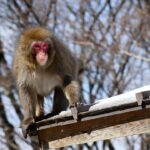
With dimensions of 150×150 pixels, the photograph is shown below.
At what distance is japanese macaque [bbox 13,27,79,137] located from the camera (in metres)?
6.29

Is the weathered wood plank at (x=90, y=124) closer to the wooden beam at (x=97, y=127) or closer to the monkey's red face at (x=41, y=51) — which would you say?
the wooden beam at (x=97, y=127)

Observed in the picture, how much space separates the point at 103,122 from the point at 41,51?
137cm

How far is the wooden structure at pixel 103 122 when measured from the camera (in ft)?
16.3

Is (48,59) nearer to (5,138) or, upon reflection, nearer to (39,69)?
(39,69)

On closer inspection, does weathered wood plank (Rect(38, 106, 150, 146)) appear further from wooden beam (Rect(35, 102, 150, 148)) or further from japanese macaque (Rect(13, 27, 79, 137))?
japanese macaque (Rect(13, 27, 79, 137))

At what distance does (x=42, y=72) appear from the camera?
6.53 metres

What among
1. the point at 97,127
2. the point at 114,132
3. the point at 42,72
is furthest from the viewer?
the point at 42,72

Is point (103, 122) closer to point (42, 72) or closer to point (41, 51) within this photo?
point (41, 51)

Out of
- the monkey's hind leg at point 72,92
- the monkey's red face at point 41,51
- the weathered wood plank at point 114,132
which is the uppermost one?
the monkey's red face at point 41,51

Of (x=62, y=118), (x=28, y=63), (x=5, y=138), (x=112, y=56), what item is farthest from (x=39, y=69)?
(x=5, y=138)

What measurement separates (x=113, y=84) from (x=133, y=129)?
7379 millimetres

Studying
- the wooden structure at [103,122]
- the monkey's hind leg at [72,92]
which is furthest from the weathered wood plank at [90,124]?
the monkey's hind leg at [72,92]

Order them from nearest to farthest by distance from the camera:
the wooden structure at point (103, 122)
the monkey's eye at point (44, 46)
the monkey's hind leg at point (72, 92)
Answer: the wooden structure at point (103, 122) < the monkey's hind leg at point (72, 92) < the monkey's eye at point (44, 46)

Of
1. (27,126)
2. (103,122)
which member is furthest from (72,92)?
(103,122)
